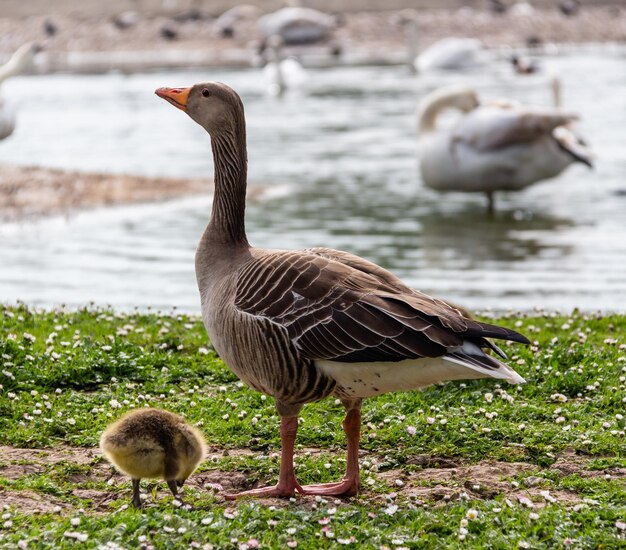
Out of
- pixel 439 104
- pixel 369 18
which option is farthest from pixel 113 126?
pixel 369 18

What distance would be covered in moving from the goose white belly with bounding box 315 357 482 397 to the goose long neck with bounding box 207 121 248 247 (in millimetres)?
1247

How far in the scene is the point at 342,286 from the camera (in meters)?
5.62

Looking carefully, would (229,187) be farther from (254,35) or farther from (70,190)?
(254,35)

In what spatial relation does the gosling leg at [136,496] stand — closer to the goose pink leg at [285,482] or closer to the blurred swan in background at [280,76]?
the goose pink leg at [285,482]

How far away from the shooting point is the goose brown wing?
17.3 feet

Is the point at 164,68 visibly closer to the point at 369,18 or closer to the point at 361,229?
the point at 369,18

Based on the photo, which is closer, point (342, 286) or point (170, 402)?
point (342, 286)

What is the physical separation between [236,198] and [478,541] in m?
2.62

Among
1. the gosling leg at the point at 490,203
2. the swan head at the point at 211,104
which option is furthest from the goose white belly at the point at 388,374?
the gosling leg at the point at 490,203

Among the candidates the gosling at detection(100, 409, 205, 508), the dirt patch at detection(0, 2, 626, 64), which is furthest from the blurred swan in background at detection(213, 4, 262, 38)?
the gosling at detection(100, 409, 205, 508)

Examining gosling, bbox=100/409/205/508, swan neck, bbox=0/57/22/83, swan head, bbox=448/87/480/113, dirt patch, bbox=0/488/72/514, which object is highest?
swan neck, bbox=0/57/22/83

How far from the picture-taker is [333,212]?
650 inches

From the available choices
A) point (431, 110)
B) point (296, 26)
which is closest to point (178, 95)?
point (431, 110)

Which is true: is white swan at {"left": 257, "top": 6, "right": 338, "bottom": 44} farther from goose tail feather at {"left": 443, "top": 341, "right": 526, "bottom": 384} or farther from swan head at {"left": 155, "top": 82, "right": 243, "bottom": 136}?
goose tail feather at {"left": 443, "top": 341, "right": 526, "bottom": 384}
